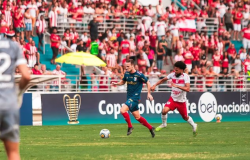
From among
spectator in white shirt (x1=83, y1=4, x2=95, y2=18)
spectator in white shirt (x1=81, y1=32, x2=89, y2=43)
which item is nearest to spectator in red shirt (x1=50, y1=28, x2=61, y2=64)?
spectator in white shirt (x1=81, y1=32, x2=89, y2=43)

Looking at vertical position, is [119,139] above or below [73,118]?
above

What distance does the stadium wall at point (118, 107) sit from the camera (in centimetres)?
2742

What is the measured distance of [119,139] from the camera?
17.7 m

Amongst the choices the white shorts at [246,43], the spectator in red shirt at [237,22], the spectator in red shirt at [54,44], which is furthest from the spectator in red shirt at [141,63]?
the spectator in red shirt at [237,22]

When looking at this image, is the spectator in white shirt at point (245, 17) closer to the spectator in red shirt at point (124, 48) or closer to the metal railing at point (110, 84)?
the metal railing at point (110, 84)

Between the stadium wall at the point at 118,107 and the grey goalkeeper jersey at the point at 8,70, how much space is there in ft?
64.7

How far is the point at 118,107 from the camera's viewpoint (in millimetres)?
28906

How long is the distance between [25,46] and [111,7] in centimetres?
756

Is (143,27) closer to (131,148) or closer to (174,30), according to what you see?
(174,30)

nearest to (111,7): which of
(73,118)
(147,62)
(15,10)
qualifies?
(147,62)

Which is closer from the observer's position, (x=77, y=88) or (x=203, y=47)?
(x=77, y=88)

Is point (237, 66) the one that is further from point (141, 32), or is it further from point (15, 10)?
point (15, 10)

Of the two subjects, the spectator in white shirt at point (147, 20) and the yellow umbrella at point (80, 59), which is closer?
the yellow umbrella at point (80, 59)

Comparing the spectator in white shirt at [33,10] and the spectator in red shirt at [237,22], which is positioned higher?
the spectator in white shirt at [33,10]
